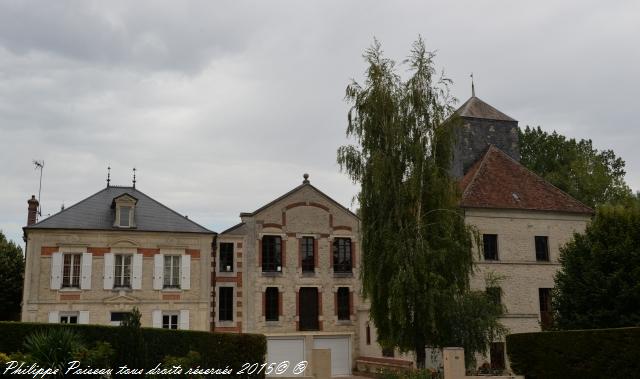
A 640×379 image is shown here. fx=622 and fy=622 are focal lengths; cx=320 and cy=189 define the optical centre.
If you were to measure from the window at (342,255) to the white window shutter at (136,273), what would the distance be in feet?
31.7

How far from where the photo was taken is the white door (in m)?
30.3

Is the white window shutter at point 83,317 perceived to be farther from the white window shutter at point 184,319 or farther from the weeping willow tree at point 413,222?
the weeping willow tree at point 413,222

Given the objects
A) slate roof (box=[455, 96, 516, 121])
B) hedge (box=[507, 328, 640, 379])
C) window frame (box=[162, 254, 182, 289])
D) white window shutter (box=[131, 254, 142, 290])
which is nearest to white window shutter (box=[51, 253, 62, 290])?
white window shutter (box=[131, 254, 142, 290])

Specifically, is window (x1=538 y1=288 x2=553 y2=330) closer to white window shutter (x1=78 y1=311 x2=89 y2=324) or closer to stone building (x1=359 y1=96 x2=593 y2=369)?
stone building (x1=359 y1=96 x2=593 y2=369)

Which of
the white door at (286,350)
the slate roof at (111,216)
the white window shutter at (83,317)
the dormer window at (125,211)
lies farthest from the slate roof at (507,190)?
the white window shutter at (83,317)

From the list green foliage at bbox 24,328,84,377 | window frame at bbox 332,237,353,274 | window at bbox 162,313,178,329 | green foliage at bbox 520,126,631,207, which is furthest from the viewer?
green foliage at bbox 520,126,631,207

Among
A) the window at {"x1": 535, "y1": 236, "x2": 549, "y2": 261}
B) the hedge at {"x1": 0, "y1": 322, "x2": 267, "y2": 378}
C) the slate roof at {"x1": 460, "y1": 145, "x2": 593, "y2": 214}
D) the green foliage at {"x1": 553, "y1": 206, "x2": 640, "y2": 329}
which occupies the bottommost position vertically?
the hedge at {"x1": 0, "y1": 322, "x2": 267, "y2": 378}

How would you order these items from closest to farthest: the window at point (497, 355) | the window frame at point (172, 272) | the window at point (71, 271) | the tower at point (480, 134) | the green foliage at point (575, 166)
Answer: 1. the window at point (497, 355)
2. the window at point (71, 271)
3. the window frame at point (172, 272)
4. the tower at point (480, 134)
5. the green foliage at point (575, 166)

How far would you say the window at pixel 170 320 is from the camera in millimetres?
28422

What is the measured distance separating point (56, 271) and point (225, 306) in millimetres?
7814

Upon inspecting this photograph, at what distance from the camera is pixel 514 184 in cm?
3086

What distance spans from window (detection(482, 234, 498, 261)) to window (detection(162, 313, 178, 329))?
14584mm

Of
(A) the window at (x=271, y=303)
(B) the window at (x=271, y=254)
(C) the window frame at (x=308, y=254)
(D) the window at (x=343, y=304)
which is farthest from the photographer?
(D) the window at (x=343, y=304)

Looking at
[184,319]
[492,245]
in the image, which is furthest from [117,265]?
[492,245]
